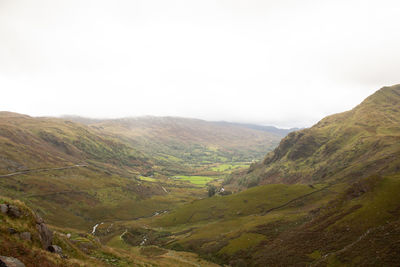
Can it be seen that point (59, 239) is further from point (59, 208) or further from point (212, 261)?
point (59, 208)

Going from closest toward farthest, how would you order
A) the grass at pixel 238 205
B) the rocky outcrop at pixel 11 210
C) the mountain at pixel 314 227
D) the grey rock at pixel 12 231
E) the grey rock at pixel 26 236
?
the grey rock at pixel 12 231
the grey rock at pixel 26 236
the rocky outcrop at pixel 11 210
the mountain at pixel 314 227
the grass at pixel 238 205

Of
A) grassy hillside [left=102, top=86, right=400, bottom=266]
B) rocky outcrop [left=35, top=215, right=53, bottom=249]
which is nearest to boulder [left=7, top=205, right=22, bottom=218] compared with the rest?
rocky outcrop [left=35, top=215, right=53, bottom=249]

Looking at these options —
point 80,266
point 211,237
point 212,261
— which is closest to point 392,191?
point 212,261

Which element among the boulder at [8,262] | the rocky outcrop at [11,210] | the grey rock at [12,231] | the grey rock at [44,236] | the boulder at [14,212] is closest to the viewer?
the boulder at [8,262]

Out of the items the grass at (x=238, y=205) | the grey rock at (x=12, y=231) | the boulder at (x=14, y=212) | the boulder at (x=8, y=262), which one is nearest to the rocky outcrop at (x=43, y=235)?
the boulder at (x=14, y=212)

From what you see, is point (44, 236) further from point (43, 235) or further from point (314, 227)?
point (314, 227)

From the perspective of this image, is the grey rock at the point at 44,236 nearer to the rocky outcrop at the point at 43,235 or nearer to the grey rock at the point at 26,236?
the rocky outcrop at the point at 43,235

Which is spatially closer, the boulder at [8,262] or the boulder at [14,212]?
Result: the boulder at [8,262]

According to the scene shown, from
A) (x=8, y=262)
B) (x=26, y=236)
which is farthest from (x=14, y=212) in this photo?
(x=8, y=262)

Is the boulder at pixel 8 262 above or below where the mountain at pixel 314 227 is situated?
above
